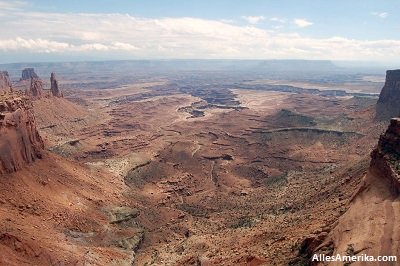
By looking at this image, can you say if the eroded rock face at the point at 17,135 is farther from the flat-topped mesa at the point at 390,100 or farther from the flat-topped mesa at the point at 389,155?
the flat-topped mesa at the point at 390,100

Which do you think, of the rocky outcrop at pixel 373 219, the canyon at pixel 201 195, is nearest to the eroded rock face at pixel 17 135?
the canyon at pixel 201 195

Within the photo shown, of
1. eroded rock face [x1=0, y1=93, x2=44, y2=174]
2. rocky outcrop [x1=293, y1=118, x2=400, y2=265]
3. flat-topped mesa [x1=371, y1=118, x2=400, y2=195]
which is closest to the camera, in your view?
rocky outcrop [x1=293, y1=118, x2=400, y2=265]

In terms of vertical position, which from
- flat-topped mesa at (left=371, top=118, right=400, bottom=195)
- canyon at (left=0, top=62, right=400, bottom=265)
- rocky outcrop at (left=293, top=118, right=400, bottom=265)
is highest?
flat-topped mesa at (left=371, top=118, right=400, bottom=195)

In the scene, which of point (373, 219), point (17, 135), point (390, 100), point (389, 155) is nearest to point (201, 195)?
point (17, 135)

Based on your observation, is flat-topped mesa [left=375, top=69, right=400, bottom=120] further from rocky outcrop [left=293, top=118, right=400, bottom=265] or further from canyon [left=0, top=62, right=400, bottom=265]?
rocky outcrop [left=293, top=118, right=400, bottom=265]

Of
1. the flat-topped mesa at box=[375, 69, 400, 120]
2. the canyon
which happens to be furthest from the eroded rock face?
the flat-topped mesa at box=[375, 69, 400, 120]

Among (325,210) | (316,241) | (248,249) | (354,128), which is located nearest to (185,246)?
(248,249)
